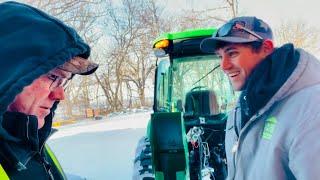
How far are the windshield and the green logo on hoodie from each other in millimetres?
3160

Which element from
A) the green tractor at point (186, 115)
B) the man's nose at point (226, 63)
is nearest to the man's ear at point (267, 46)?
the man's nose at point (226, 63)

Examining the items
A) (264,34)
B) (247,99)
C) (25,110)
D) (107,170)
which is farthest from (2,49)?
(107,170)

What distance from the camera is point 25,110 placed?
1.42 m

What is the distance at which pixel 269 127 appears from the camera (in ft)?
6.01

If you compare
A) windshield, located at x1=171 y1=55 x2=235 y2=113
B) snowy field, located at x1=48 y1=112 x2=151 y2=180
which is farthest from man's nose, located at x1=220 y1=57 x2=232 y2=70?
snowy field, located at x1=48 y1=112 x2=151 y2=180

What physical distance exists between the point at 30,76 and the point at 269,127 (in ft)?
3.49

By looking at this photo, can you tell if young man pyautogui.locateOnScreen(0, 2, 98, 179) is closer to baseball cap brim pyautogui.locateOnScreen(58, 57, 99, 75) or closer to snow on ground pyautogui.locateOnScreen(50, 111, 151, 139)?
baseball cap brim pyautogui.locateOnScreen(58, 57, 99, 75)

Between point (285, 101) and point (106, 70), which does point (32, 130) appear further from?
point (106, 70)

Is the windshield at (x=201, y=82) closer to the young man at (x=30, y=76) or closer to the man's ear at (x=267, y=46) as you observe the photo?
the man's ear at (x=267, y=46)

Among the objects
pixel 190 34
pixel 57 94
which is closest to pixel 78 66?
pixel 57 94

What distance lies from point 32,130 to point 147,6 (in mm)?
27063

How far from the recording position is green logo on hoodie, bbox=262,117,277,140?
1.81 metres

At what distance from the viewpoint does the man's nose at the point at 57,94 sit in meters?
1.50

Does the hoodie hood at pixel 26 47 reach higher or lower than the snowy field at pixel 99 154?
higher
